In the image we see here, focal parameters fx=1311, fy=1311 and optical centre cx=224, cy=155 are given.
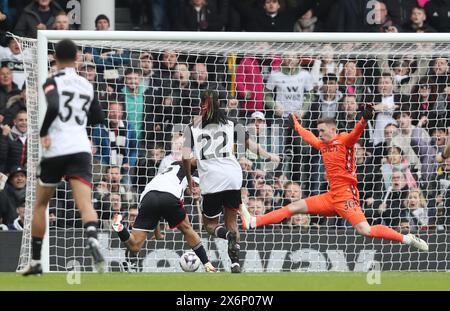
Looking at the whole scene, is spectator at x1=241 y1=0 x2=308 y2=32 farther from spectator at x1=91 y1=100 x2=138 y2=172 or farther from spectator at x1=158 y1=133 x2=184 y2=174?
spectator at x1=91 y1=100 x2=138 y2=172

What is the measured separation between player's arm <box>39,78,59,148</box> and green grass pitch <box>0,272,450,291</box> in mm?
1359

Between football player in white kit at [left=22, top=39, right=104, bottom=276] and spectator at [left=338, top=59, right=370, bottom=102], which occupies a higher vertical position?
spectator at [left=338, top=59, right=370, bottom=102]

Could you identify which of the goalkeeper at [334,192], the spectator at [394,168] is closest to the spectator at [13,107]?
the goalkeeper at [334,192]

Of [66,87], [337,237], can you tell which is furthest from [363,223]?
[66,87]

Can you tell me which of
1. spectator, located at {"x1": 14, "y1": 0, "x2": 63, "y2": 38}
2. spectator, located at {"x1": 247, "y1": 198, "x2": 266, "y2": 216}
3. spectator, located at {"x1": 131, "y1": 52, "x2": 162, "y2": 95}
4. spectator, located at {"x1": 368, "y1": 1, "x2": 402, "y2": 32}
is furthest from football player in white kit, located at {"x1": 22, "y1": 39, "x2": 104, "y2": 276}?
spectator, located at {"x1": 368, "y1": 1, "x2": 402, "y2": 32}

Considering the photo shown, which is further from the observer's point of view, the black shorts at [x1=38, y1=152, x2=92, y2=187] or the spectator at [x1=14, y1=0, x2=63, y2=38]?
the spectator at [x1=14, y1=0, x2=63, y2=38]

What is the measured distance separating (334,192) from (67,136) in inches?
199

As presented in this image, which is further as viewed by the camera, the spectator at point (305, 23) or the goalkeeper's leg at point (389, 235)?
the spectator at point (305, 23)

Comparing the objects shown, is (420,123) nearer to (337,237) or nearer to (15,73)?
(337,237)

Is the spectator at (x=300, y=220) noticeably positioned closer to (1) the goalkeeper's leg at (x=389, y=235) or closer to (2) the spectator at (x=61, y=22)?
(1) the goalkeeper's leg at (x=389, y=235)

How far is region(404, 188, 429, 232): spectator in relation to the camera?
17.2 metres

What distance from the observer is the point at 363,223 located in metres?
15.7

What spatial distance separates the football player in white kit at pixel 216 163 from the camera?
589 inches

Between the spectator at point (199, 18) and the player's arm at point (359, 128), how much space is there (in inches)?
191
